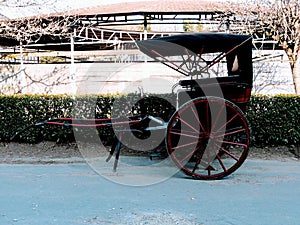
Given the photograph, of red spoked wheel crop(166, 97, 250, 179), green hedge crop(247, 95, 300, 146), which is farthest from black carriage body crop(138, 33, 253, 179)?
green hedge crop(247, 95, 300, 146)

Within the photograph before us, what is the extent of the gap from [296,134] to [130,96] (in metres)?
3.28

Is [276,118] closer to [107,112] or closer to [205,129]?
[205,129]

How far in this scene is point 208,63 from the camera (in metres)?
5.28

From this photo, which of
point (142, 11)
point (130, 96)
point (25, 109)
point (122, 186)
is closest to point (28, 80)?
point (142, 11)

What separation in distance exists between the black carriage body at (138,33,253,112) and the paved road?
3.95 ft

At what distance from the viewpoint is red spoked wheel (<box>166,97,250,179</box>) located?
4.52m

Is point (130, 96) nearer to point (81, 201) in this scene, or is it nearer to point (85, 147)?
point (85, 147)

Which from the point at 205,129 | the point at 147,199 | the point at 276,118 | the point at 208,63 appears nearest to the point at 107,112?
the point at 208,63

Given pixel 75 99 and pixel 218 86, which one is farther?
pixel 75 99

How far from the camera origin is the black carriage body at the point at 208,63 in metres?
4.64

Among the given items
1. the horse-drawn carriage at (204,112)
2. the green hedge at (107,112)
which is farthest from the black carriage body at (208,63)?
the green hedge at (107,112)

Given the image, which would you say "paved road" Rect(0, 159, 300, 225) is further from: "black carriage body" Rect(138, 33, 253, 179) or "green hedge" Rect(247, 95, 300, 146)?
"green hedge" Rect(247, 95, 300, 146)

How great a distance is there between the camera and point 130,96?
6.71 meters

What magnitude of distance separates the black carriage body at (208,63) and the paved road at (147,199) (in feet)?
3.95
